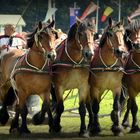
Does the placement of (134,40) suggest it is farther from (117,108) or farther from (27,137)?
(27,137)

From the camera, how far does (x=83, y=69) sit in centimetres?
937

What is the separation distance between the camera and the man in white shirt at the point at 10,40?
11.4 metres

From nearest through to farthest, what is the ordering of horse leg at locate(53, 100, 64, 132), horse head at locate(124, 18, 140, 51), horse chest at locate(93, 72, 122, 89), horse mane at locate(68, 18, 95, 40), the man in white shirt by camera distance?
horse mane at locate(68, 18, 95, 40) < horse head at locate(124, 18, 140, 51) < horse chest at locate(93, 72, 122, 89) < horse leg at locate(53, 100, 64, 132) < the man in white shirt

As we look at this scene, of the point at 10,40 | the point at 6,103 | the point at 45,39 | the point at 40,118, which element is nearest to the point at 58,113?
the point at 40,118

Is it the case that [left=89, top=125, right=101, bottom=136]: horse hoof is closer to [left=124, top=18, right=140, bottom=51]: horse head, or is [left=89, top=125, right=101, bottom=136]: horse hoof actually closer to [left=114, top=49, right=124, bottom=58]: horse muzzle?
[left=114, top=49, right=124, bottom=58]: horse muzzle

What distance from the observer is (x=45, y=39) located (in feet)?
29.5

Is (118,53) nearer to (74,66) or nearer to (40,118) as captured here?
(74,66)

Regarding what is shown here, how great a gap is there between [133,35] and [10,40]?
10.1ft

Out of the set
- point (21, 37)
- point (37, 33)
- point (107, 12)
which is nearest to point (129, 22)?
point (37, 33)

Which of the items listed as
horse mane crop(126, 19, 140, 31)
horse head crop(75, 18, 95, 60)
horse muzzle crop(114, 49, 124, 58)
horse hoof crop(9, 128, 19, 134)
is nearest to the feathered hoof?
horse hoof crop(9, 128, 19, 134)

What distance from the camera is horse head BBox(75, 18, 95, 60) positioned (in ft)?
29.2

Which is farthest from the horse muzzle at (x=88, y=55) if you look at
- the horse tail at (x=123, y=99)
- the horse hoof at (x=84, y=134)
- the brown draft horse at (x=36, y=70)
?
the horse tail at (x=123, y=99)

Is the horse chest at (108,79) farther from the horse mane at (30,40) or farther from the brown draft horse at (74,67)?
the horse mane at (30,40)

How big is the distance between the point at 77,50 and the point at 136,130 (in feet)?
6.03
